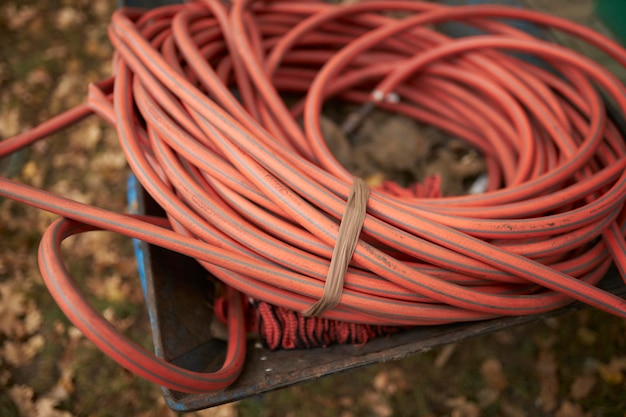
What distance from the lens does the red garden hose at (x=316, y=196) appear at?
1152 millimetres

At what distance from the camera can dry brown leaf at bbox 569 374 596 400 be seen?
71.0 inches

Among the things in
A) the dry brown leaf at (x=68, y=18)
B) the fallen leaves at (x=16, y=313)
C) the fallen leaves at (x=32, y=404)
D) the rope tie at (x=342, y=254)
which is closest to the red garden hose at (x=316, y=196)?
the rope tie at (x=342, y=254)

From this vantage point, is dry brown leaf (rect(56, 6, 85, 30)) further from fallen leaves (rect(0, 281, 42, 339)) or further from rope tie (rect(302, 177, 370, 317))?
rope tie (rect(302, 177, 370, 317))

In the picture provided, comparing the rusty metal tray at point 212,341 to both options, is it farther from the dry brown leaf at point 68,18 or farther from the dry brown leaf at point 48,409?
the dry brown leaf at point 68,18

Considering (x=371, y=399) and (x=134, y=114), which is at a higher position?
(x=134, y=114)

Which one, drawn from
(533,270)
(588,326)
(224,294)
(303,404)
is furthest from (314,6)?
(588,326)

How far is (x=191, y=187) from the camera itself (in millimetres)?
1237

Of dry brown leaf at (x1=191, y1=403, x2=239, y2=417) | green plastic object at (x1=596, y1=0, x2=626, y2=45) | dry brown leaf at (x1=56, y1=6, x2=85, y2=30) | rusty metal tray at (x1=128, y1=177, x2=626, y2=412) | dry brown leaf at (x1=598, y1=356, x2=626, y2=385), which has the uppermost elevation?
green plastic object at (x1=596, y1=0, x2=626, y2=45)

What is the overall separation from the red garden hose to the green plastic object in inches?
25.1

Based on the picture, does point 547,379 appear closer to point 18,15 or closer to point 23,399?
point 23,399

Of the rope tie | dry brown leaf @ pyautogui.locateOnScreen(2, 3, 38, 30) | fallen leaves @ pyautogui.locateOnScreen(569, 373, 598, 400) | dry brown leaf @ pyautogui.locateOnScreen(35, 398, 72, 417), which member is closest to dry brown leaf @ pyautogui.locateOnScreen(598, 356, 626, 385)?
fallen leaves @ pyautogui.locateOnScreen(569, 373, 598, 400)

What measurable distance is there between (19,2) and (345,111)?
1983mm

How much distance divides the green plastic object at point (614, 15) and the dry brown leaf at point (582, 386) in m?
1.57

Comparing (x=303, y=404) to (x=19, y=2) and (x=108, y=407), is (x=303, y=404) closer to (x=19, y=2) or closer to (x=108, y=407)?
(x=108, y=407)
